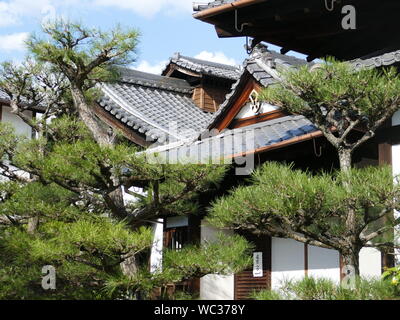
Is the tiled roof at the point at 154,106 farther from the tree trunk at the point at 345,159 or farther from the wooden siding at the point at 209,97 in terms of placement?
the tree trunk at the point at 345,159

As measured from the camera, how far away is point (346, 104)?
6086 mm

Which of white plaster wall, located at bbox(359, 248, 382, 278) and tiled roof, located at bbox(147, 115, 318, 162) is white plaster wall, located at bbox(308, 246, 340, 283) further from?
tiled roof, located at bbox(147, 115, 318, 162)

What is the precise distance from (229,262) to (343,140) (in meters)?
2.12

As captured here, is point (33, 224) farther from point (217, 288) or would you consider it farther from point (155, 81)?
point (155, 81)

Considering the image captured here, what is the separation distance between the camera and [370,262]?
312 inches

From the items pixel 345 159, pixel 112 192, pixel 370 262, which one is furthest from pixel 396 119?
pixel 112 192

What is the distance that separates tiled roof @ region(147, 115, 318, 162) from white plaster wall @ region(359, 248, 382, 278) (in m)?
1.81

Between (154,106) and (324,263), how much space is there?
8.52 metres

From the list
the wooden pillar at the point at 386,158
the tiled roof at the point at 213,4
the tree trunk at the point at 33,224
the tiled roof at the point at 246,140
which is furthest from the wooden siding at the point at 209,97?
the wooden pillar at the point at 386,158

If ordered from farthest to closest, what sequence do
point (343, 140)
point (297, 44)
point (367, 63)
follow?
point (297, 44)
point (367, 63)
point (343, 140)

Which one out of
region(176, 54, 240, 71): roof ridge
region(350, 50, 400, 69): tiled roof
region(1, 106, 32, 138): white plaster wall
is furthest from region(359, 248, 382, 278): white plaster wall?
region(1, 106, 32, 138): white plaster wall
